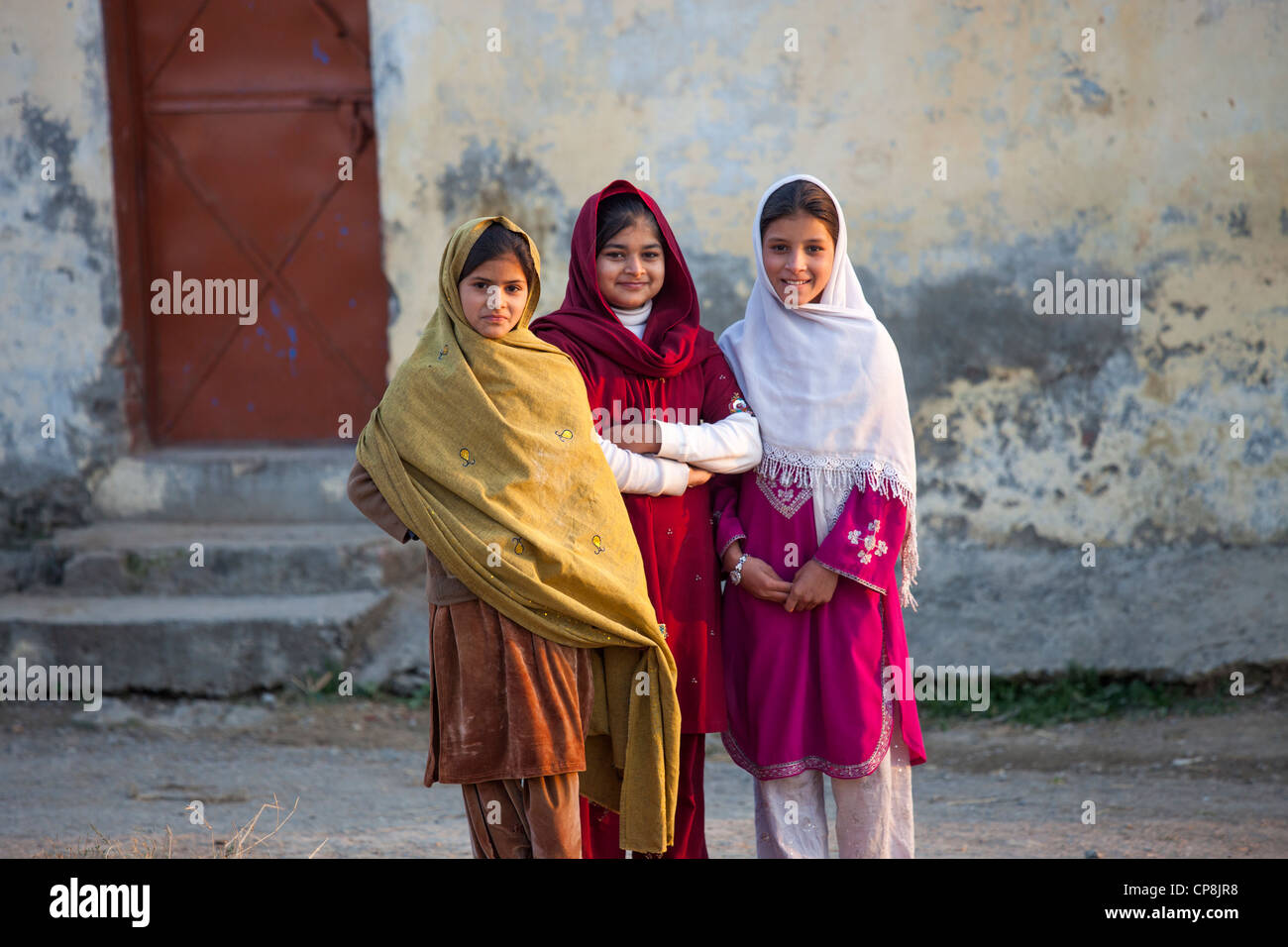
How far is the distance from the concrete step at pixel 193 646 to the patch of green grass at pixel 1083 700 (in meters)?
2.43

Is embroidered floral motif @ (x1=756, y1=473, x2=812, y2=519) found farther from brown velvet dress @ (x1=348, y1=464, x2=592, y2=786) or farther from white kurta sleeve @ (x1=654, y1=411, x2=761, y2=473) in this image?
brown velvet dress @ (x1=348, y1=464, x2=592, y2=786)

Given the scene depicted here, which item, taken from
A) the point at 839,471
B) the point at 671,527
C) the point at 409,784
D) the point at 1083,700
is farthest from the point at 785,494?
the point at 1083,700

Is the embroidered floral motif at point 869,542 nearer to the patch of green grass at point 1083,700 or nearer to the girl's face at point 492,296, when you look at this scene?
the girl's face at point 492,296

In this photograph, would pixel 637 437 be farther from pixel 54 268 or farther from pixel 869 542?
pixel 54 268

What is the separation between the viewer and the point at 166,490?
5.48 m

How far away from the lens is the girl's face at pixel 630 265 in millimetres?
2615

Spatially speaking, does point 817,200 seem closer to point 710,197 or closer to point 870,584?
point 870,584

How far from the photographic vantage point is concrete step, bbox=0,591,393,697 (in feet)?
16.0

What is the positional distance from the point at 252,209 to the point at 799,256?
3695mm

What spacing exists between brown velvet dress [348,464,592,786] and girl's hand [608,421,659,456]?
45 centimetres

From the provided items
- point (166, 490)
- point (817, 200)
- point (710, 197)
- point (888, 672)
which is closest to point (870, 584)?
point (888, 672)

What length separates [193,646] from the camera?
4867 mm

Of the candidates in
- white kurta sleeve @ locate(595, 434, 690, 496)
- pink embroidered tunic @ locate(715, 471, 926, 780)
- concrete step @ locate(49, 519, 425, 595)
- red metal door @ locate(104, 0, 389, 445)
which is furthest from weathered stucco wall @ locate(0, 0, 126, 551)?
pink embroidered tunic @ locate(715, 471, 926, 780)
